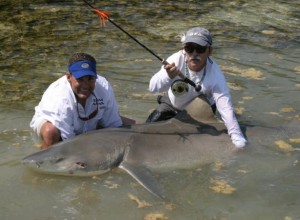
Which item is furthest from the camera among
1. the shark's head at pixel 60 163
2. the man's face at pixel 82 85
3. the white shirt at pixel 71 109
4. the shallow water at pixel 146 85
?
the white shirt at pixel 71 109

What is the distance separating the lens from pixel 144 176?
544 centimetres

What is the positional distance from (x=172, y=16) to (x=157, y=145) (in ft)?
25.8

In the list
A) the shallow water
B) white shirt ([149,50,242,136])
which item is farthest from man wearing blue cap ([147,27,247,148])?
the shallow water

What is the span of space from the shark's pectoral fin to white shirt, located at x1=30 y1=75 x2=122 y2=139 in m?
0.72

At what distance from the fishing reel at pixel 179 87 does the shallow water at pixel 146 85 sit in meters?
0.97

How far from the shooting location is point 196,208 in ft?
16.9

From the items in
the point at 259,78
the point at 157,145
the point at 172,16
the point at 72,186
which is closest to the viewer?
the point at 72,186

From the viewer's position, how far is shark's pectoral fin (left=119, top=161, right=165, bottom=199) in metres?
5.23

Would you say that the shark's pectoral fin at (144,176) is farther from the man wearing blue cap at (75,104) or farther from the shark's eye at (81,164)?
the man wearing blue cap at (75,104)

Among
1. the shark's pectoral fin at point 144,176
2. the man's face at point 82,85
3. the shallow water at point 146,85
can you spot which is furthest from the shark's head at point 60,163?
the man's face at point 82,85

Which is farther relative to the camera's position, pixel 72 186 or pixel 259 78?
pixel 259 78

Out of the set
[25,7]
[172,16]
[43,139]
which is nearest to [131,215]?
[43,139]

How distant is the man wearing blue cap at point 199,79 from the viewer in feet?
19.9

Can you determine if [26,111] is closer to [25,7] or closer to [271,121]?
[271,121]
